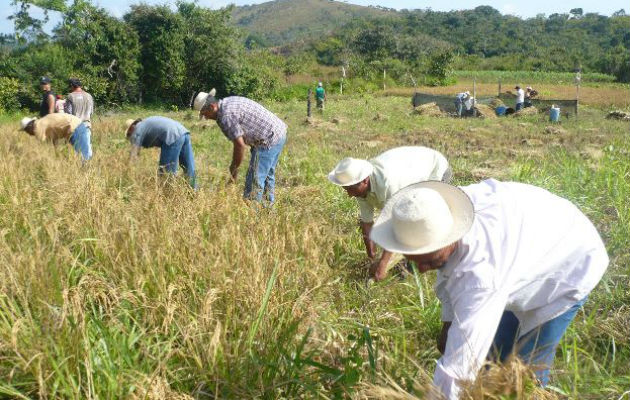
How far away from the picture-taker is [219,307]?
238cm

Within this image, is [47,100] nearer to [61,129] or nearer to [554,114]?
[61,129]

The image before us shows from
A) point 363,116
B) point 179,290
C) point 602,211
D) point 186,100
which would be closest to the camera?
point 179,290

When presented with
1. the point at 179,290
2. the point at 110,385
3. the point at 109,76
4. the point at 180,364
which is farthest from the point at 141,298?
the point at 109,76

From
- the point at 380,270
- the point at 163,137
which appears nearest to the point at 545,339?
the point at 380,270

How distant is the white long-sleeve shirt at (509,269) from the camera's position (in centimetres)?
150

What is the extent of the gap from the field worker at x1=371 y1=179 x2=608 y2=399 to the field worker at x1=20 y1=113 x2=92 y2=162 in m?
5.61

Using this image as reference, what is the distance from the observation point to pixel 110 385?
1.84m

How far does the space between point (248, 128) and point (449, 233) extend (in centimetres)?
342

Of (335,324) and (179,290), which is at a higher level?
(179,290)

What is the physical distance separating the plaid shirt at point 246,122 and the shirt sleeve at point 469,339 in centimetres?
345

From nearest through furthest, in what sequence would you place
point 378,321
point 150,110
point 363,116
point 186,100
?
point 378,321, point 363,116, point 150,110, point 186,100

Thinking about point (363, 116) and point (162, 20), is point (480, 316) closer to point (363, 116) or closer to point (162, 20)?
point (363, 116)

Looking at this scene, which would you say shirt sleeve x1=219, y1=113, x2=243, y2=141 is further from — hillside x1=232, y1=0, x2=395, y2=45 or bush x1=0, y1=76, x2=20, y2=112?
hillside x1=232, y1=0, x2=395, y2=45

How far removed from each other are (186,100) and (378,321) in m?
24.5
